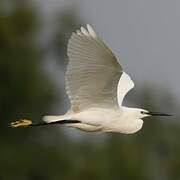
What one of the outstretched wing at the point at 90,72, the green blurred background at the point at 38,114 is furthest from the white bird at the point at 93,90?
the green blurred background at the point at 38,114

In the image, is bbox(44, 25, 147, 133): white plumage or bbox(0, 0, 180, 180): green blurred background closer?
bbox(44, 25, 147, 133): white plumage

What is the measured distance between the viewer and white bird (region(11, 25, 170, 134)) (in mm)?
9094

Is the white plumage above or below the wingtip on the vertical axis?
below

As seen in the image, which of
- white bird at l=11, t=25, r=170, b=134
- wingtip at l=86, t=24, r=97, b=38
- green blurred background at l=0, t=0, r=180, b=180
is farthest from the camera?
green blurred background at l=0, t=0, r=180, b=180

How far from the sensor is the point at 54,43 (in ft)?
71.5

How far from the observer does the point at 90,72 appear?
926cm

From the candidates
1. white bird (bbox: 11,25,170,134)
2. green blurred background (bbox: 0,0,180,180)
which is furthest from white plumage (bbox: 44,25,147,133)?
green blurred background (bbox: 0,0,180,180)

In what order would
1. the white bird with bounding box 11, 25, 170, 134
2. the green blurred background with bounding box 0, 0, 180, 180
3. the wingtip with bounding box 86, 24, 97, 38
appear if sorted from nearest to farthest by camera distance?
1. the wingtip with bounding box 86, 24, 97, 38
2. the white bird with bounding box 11, 25, 170, 134
3. the green blurred background with bounding box 0, 0, 180, 180

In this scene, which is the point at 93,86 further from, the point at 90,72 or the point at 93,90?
the point at 90,72

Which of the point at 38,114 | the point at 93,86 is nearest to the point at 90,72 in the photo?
the point at 93,86

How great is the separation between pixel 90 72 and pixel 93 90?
244 mm

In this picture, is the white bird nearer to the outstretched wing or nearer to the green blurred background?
the outstretched wing

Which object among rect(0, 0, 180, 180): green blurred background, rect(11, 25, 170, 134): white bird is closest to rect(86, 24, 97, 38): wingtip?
rect(11, 25, 170, 134): white bird

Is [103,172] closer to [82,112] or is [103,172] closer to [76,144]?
[76,144]
